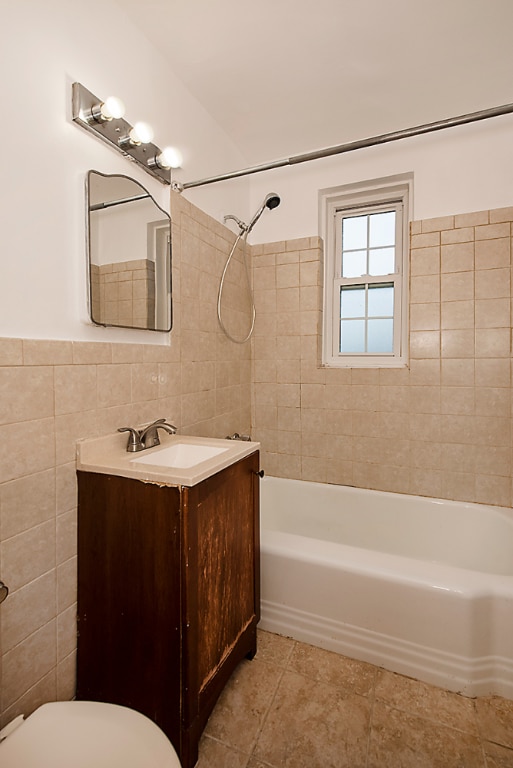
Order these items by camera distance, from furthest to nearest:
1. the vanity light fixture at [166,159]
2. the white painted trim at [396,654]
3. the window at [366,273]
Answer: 1. the window at [366,273]
2. the vanity light fixture at [166,159]
3. the white painted trim at [396,654]

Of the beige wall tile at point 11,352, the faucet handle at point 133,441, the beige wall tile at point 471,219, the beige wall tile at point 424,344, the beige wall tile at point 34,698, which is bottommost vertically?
the beige wall tile at point 34,698

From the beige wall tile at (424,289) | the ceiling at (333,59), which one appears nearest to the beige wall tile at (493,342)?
the beige wall tile at (424,289)

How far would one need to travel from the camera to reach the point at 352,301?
2545 millimetres

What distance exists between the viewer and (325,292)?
2.56 metres

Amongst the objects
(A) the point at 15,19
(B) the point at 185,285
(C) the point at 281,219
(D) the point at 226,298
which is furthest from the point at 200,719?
(C) the point at 281,219

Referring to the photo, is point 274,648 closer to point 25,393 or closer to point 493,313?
point 25,393

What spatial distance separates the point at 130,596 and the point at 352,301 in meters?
2.12

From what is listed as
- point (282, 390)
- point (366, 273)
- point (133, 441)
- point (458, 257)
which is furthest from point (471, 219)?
point (133, 441)

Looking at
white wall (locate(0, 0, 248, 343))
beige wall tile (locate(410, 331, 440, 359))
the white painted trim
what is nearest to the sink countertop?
white wall (locate(0, 0, 248, 343))

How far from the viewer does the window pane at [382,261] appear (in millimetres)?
2426

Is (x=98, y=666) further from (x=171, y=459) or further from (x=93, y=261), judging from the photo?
(x=93, y=261)

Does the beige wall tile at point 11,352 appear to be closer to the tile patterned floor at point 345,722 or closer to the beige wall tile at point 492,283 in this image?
the tile patterned floor at point 345,722

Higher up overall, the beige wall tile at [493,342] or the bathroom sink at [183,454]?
the beige wall tile at [493,342]

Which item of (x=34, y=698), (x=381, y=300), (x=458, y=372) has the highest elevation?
(x=381, y=300)
